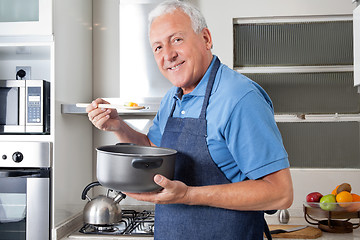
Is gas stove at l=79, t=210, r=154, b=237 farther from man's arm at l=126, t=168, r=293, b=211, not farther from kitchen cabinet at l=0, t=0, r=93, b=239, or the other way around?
man's arm at l=126, t=168, r=293, b=211

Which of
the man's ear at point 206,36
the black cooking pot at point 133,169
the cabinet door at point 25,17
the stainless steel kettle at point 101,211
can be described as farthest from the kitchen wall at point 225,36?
the black cooking pot at point 133,169

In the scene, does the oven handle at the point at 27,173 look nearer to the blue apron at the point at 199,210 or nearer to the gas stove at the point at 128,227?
the gas stove at the point at 128,227

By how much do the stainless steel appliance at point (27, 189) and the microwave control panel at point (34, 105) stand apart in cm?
11

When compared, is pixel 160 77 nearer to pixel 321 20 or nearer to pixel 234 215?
pixel 321 20

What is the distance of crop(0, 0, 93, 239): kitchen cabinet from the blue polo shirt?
870 mm

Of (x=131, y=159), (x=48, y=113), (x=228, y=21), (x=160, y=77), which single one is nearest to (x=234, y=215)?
(x=131, y=159)

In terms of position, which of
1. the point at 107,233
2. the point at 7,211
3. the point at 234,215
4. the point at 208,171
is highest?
the point at 208,171

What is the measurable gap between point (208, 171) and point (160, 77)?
115 cm

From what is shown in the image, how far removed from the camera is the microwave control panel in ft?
5.80

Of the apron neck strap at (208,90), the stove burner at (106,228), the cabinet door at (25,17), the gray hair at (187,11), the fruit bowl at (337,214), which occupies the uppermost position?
the cabinet door at (25,17)

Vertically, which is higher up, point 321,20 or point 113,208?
point 321,20

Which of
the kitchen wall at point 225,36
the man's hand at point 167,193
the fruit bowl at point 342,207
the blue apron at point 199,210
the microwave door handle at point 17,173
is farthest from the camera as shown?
the kitchen wall at point 225,36

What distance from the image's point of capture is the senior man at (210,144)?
100cm

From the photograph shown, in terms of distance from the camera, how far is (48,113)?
5.91 feet
